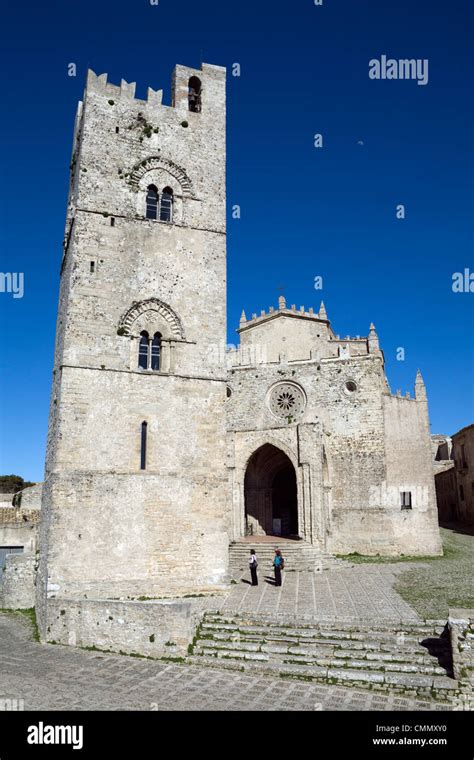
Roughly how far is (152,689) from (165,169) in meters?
15.1

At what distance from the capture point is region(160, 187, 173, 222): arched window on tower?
1770 cm

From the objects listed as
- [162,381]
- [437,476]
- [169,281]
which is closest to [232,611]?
[162,381]

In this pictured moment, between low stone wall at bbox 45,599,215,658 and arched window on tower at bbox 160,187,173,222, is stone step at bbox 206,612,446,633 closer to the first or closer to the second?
low stone wall at bbox 45,599,215,658

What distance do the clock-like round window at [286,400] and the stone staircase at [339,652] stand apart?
1627 centimetres

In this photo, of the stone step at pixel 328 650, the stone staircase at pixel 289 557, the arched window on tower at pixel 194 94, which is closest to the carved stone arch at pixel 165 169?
the arched window on tower at pixel 194 94

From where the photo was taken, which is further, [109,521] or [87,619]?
[109,521]

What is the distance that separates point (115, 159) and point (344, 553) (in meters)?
20.4

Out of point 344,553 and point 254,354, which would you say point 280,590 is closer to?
point 344,553

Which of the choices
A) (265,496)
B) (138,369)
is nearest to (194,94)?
(138,369)

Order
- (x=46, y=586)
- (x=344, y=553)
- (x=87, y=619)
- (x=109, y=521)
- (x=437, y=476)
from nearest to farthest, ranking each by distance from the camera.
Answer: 1. (x=87, y=619)
2. (x=46, y=586)
3. (x=109, y=521)
4. (x=344, y=553)
5. (x=437, y=476)

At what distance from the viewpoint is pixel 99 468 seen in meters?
15.0

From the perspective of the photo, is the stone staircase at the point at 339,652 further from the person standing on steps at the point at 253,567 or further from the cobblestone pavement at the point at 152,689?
the person standing on steps at the point at 253,567

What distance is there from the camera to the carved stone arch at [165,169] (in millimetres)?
17312

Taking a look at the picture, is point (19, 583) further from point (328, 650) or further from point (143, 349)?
point (328, 650)
